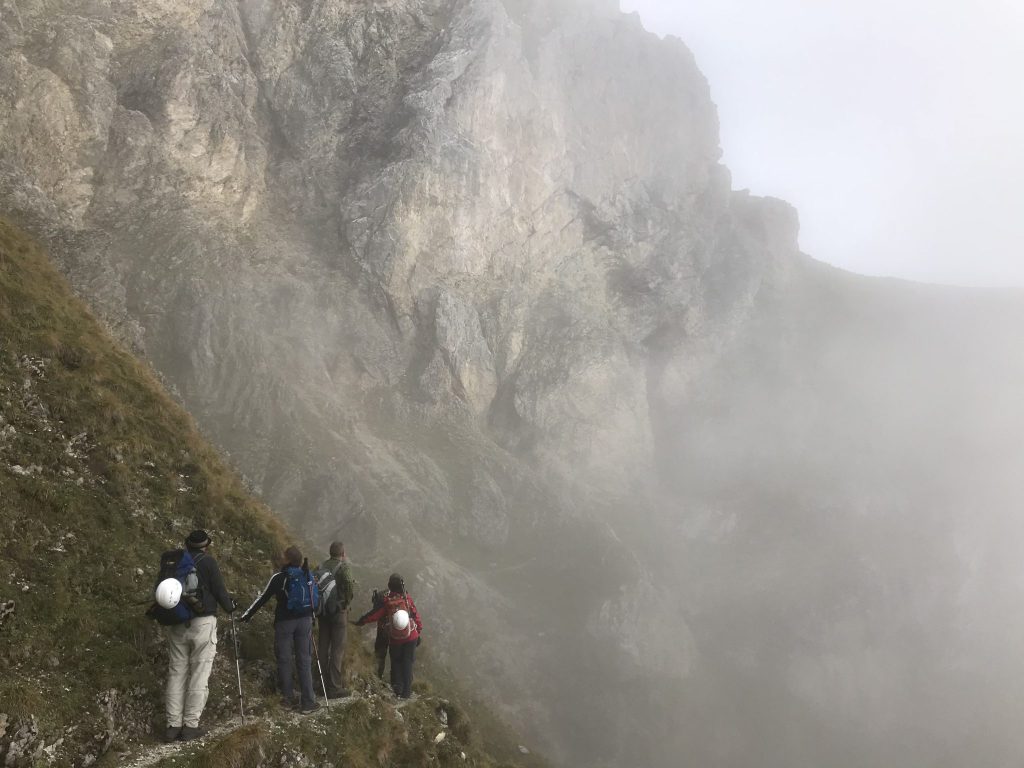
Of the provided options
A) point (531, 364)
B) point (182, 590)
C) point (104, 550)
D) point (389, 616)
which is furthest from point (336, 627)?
point (531, 364)

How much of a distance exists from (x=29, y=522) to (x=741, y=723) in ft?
148

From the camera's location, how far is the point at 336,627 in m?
13.0

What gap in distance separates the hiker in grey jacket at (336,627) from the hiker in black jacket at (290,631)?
41.4 inches

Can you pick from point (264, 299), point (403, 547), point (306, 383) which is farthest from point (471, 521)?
point (264, 299)

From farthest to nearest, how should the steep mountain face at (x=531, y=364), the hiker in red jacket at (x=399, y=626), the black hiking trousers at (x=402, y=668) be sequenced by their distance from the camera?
the steep mountain face at (x=531, y=364) < the black hiking trousers at (x=402, y=668) < the hiker in red jacket at (x=399, y=626)

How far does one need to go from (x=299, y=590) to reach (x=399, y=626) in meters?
3.26

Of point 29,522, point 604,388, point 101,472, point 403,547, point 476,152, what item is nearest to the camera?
point 29,522

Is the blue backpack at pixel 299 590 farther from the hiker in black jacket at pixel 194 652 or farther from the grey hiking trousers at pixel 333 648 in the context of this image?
the hiker in black jacket at pixel 194 652

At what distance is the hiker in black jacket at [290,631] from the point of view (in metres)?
11.4

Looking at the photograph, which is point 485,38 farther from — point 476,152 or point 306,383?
point 306,383

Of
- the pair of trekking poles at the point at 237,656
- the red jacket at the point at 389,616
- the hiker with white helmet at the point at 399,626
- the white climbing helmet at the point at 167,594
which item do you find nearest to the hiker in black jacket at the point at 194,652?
the pair of trekking poles at the point at 237,656

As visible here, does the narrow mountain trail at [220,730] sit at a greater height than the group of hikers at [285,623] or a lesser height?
lesser

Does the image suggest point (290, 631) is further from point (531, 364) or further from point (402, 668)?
point (531, 364)

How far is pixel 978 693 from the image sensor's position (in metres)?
53.7
